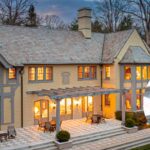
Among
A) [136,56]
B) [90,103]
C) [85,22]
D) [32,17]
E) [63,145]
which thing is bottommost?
[63,145]

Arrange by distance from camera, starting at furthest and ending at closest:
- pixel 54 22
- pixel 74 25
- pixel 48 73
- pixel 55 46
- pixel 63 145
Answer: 1. pixel 54 22
2. pixel 74 25
3. pixel 55 46
4. pixel 48 73
5. pixel 63 145

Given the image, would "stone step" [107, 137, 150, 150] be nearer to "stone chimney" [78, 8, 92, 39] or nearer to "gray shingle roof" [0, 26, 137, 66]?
"gray shingle roof" [0, 26, 137, 66]

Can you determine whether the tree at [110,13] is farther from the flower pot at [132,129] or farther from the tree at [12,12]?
the flower pot at [132,129]

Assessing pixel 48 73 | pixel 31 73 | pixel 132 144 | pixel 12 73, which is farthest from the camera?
pixel 48 73

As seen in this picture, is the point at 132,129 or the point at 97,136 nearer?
the point at 97,136

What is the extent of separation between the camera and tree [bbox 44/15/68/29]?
160 feet

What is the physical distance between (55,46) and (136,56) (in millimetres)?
7445

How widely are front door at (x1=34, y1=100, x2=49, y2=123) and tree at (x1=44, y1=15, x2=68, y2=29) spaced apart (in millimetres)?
30027

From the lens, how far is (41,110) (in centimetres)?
2059

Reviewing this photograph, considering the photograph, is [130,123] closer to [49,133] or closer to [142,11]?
[49,133]

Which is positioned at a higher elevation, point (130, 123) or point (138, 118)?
point (138, 118)

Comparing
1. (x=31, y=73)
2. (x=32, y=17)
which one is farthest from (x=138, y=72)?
(x=32, y=17)

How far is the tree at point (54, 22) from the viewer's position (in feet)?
160

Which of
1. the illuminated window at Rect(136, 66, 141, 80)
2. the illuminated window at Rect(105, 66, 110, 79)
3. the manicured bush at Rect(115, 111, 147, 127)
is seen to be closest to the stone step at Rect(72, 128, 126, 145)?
the manicured bush at Rect(115, 111, 147, 127)
